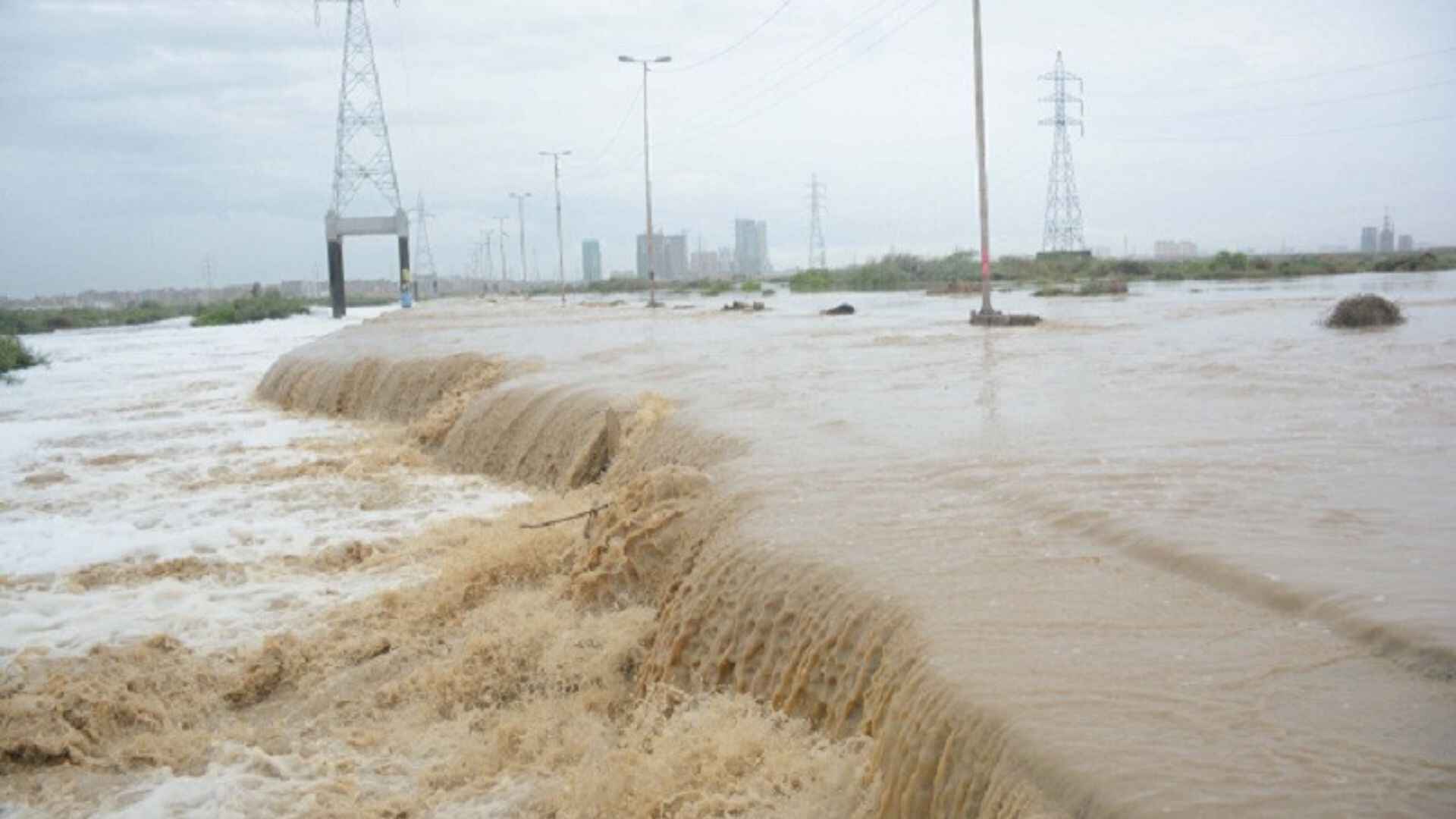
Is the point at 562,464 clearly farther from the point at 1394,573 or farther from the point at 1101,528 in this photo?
the point at 1394,573

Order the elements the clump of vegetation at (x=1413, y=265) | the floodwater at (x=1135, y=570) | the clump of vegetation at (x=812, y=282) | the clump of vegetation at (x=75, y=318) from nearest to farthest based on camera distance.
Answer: the floodwater at (x=1135, y=570) → the clump of vegetation at (x=1413, y=265) → the clump of vegetation at (x=75, y=318) → the clump of vegetation at (x=812, y=282)

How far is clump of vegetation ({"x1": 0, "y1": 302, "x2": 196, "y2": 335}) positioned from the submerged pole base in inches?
1716

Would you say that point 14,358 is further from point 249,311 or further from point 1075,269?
point 1075,269

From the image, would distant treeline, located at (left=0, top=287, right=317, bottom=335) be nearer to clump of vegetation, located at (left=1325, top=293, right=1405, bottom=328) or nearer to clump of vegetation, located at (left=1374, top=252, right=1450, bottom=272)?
clump of vegetation, located at (left=1325, top=293, right=1405, bottom=328)

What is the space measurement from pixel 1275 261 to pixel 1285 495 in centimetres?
6619

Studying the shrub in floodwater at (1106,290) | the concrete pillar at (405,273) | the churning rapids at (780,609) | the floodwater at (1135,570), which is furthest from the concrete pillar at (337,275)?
the floodwater at (1135,570)

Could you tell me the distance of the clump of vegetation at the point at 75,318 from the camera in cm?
5753

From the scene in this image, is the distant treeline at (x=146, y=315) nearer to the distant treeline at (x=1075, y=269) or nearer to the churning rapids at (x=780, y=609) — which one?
the distant treeline at (x=1075, y=269)

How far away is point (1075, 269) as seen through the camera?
71375mm

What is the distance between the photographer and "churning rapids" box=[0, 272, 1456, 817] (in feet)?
11.8

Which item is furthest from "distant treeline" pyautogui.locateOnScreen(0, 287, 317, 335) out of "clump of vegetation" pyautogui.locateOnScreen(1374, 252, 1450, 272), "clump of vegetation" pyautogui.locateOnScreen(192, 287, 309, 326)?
"clump of vegetation" pyautogui.locateOnScreen(1374, 252, 1450, 272)

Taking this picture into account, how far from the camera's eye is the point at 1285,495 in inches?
242

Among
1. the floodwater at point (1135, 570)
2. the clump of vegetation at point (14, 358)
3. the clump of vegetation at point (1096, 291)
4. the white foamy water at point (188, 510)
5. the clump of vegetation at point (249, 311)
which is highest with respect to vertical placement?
the clump of vegetation at point (249, 311)

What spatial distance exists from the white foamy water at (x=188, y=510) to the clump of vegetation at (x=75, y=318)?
41.1 m
